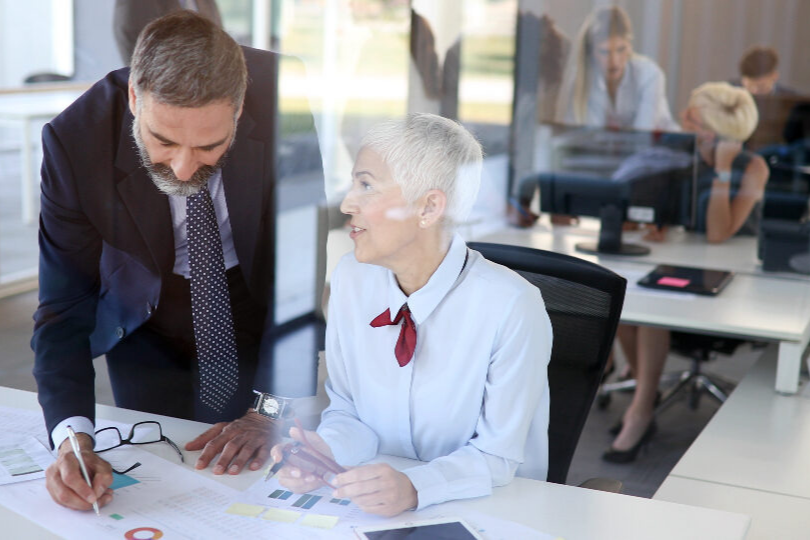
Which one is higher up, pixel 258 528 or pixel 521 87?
pixel 521 87

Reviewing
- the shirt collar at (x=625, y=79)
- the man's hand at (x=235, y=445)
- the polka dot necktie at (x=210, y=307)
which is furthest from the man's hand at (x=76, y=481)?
the shirt collar at (x=625, y=79)

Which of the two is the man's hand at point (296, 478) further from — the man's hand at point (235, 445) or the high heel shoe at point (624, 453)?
the high heel shoe at point (624, 453)

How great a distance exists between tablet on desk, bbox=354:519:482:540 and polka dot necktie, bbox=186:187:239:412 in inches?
23.3

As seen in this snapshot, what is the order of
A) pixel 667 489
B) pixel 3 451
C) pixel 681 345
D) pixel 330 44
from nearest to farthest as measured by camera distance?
pixel 3 451
pixel 667 489
pixel 330 44
pixel 681 345

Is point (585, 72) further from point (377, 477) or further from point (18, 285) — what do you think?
point (377, 477)

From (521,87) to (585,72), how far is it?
32cm

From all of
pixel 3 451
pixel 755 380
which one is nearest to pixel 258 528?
pixel 3 451

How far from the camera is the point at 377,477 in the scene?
1.40 metres

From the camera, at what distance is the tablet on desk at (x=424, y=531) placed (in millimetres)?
1327

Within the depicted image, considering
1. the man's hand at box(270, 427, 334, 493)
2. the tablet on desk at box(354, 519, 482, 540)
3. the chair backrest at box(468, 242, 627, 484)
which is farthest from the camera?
the chair backrest at box(468, 242, 627, 484)

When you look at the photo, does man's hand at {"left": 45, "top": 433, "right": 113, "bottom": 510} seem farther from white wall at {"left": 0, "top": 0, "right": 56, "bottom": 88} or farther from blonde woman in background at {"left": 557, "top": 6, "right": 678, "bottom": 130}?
blonde woman in background at {"left": 557, "top": 6, "right": 678, "bottom": 130}

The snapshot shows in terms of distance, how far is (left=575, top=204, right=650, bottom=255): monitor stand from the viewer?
3.16 metres

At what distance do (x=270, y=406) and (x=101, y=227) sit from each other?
0.47m

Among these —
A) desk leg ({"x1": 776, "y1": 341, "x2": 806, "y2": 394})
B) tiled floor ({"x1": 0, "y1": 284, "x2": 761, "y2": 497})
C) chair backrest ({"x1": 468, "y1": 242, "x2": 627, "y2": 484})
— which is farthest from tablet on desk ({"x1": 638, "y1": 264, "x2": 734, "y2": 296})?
chair backrest ({"x1": 468, "y1": 242, "x2": 627, "y2": 484})
